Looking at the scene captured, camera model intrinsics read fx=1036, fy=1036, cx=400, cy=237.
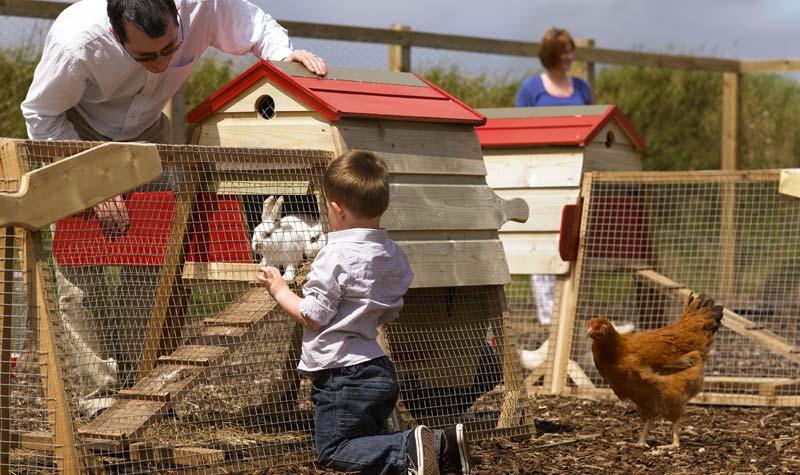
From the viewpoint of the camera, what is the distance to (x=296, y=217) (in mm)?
4312

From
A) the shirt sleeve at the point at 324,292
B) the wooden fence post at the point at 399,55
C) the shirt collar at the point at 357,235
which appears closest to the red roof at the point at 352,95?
the shirt collar at the point at 357,235

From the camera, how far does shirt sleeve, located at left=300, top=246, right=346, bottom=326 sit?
10.8ft

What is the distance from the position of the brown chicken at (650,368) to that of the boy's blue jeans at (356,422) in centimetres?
155

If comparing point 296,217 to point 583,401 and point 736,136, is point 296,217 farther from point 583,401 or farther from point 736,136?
point 736,136

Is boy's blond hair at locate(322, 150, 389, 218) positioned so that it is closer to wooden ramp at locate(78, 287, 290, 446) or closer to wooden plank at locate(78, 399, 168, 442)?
wooden ramp at locate(78, 287, 290, 446)

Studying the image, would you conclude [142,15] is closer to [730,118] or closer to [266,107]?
[266,107]

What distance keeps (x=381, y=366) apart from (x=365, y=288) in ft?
0.92

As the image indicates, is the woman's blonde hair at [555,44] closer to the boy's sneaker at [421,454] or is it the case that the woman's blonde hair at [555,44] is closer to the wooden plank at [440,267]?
the wooden plank at [440,267]

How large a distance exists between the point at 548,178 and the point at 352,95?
1994mm

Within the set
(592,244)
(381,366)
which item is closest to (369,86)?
(381,366)

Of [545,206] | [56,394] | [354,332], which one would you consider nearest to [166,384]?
[56,394]

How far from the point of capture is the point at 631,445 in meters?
4.71

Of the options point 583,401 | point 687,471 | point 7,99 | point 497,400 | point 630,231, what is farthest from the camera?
point 7,99

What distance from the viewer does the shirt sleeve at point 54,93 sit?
3795 millimetres
